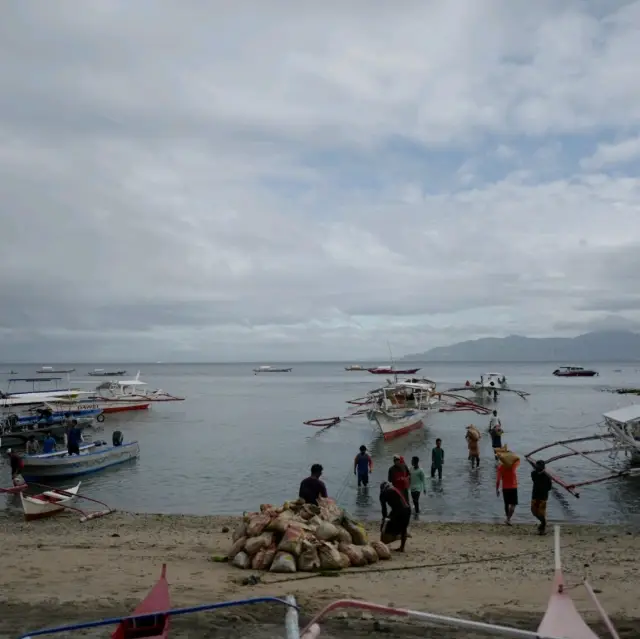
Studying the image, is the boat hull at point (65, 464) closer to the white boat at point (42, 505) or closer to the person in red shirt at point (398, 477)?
the white boat at point (42, 505)

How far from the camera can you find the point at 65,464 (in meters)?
24.7

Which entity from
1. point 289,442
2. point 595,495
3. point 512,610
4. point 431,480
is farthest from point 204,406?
point 512,610

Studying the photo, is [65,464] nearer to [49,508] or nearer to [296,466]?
[49,508]

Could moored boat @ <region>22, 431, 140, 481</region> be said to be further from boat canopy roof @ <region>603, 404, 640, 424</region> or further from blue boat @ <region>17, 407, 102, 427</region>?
boat canopy roof @ <region>603, 404, 640, 424</region>

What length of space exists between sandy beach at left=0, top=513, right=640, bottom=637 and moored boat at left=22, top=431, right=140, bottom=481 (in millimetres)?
9477

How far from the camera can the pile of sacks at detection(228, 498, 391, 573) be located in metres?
10.6

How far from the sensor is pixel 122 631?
6949 millimetres

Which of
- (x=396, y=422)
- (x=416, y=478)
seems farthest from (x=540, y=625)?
(x=396, y=422)

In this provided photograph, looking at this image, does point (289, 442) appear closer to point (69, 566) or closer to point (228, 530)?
point (228, 530)

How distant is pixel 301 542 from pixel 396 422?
25.3 meters

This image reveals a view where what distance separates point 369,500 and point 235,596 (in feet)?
37.1

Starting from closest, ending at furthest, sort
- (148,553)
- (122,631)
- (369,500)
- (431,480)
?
(122,631) < (148,553) < (369,500) < (431,480)

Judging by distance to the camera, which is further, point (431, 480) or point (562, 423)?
point (562, 423)

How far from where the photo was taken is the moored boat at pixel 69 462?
24.5 m
